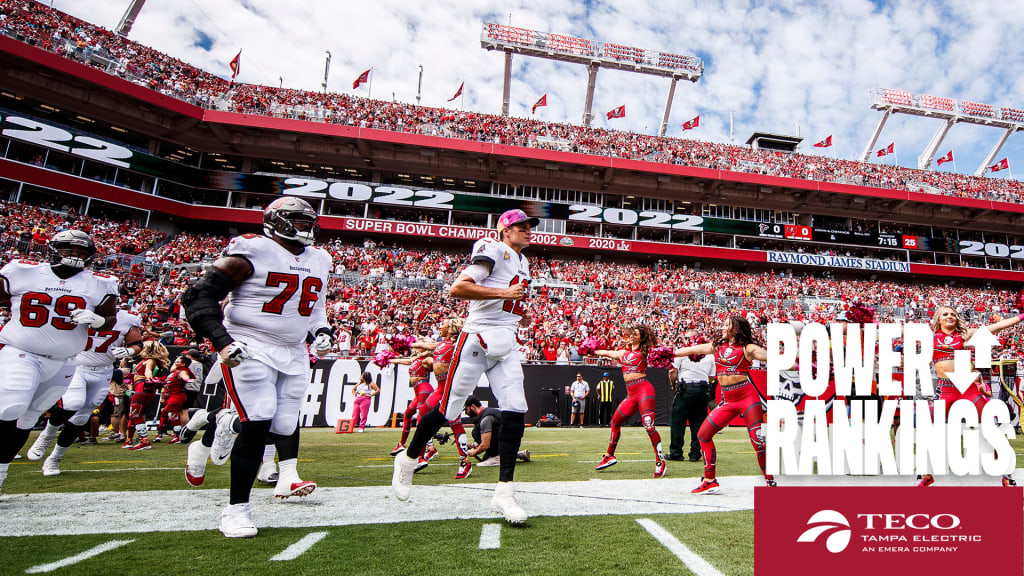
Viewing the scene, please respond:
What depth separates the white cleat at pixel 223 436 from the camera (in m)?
4.05

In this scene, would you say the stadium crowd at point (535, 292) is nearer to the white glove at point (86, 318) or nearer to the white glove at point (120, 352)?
the white glove at point (120, 352)

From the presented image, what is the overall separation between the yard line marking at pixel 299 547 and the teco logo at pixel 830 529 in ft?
9.16

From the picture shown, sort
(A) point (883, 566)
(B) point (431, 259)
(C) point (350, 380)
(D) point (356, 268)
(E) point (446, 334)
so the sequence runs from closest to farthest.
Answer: (A) point (883, 566), (E) point (446, 334), (C) point (350, 380), (D) point (356, 268), (B) point (431, 259)

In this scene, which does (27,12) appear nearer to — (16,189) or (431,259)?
(16,189)

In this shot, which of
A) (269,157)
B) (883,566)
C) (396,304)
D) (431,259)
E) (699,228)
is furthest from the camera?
(699,228)

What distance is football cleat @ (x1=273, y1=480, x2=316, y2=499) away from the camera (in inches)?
148

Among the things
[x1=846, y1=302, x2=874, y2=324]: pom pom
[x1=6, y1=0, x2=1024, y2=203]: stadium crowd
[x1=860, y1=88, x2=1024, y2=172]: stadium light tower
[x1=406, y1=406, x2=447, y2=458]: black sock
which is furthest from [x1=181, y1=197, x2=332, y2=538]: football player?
[x1=860, y1=88, x2=1024, y2=172]: stadium light tower

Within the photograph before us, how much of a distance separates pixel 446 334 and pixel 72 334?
4.38 meters

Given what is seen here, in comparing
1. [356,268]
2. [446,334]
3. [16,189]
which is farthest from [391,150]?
[446,334]

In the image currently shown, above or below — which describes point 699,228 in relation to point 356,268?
above

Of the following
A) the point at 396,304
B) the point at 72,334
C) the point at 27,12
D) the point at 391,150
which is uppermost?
the point at 27,12

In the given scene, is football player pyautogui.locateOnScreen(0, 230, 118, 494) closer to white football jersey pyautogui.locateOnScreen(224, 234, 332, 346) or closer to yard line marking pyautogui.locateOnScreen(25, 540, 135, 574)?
yard line marking pyautogui.locateOnScreen(25, 540, 135, 574)

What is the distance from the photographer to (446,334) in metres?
7.85

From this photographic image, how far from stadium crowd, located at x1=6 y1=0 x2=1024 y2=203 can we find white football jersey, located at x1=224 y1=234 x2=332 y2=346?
115ft
